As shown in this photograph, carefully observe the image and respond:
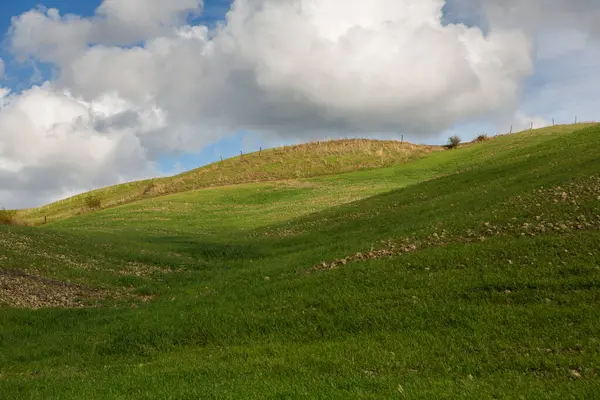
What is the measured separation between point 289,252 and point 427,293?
59.0ft

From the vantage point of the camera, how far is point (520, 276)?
15.5m

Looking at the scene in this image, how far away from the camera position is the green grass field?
10.5 meters

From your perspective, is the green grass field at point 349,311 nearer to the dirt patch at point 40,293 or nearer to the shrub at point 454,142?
the dirt patch at point 40,293

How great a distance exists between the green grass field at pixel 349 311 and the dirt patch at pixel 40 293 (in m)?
0.13

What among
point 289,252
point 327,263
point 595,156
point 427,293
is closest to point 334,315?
point 427,293

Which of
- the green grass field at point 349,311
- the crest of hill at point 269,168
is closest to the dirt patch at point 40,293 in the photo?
the green grass field at point 349,311

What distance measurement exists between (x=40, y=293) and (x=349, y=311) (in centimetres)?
1638

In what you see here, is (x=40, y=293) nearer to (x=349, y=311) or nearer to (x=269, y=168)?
(x=349, y=311)

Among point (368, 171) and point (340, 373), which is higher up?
point (368, 171)

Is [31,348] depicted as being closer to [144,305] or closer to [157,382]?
[144,305]

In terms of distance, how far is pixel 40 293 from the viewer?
2398 cm

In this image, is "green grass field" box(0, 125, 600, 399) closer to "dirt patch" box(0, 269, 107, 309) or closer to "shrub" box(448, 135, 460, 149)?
"dirt patch" box(0, 269, 107, 309)

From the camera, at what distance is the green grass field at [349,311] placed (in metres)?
10.5

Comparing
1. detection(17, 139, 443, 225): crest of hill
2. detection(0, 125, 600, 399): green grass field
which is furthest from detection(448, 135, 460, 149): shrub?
detection(0, 125, 600, 399): green grass field
